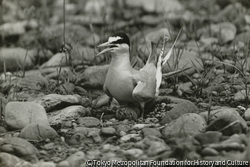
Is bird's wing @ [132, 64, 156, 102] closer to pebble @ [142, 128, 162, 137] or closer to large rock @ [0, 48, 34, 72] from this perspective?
pebble @ [142, 128, 162, 137]

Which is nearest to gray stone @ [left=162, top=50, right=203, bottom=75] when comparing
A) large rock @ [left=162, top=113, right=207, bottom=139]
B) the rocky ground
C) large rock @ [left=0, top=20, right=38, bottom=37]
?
the rocky ground

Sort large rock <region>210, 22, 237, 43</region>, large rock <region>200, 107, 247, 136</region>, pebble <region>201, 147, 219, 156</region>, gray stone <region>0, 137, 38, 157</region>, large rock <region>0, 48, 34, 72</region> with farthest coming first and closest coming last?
large rock <region>210, 22, 237, 43</region>
large rock <region>0, 48, 34, 72</region>
large rock <region>200, 107, 247, 136</region>
gray stone <region>0, 137, 38, 157</region>
pebble <region>201, 147, 219, 156</region>

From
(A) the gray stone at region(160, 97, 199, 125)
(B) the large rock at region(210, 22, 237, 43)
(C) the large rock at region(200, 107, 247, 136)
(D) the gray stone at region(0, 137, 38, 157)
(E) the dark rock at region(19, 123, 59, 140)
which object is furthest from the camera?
(B) the large rock at region(210, 22, 237, 43)

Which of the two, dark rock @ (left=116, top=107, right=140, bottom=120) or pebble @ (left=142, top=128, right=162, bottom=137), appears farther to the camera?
dark rock @ (left=116, top=107, right=140, bottom=120)

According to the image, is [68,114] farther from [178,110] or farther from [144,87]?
[178,110]

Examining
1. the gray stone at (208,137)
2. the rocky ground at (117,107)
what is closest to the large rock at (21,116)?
the rocky ground at (117,107)

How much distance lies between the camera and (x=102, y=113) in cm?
436

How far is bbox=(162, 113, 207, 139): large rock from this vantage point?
12.0ft

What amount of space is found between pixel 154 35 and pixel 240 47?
4.12 ft

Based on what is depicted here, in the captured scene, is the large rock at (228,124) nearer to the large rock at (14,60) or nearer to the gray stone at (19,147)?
the gray stone at (19,147)

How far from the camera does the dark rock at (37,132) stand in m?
3.74

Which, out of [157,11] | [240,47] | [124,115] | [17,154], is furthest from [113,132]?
[157,11]

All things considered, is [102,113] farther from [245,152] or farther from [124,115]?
[245,152]

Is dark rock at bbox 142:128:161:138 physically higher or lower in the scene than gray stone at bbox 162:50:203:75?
lower
